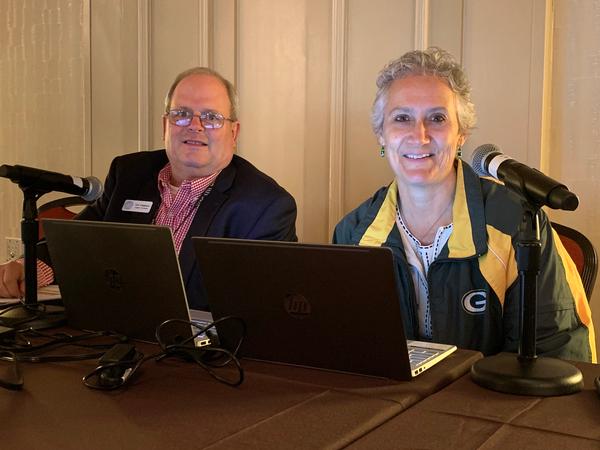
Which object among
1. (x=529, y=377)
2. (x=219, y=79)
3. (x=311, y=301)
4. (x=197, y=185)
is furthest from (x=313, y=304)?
(x=219, y=79)

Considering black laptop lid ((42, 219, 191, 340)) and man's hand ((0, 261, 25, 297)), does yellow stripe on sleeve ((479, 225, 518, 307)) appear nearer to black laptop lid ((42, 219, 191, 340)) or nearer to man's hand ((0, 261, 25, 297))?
black laptop lid ((42, 219, 191, 340))

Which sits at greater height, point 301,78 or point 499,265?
point 301,78

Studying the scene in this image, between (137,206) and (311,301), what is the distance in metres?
1.29

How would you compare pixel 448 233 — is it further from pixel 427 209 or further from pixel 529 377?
pixel 529 377

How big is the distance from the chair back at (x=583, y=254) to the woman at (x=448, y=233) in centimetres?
14

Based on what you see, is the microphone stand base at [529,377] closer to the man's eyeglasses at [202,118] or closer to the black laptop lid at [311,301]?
the black laptop lid at [311,301]

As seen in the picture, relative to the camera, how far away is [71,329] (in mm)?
1519

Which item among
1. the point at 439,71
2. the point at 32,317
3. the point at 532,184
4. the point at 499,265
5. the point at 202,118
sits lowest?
the point at 32,317

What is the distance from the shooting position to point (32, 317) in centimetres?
155

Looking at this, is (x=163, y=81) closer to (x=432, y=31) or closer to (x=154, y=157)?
(x=154, y=157)

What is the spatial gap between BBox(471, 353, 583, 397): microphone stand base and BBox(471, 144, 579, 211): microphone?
254 millimetres

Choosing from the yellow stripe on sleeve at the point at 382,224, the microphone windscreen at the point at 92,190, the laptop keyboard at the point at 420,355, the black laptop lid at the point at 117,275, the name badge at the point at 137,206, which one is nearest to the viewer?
the laptop keyboard at the point at 420,355

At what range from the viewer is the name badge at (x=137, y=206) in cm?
226

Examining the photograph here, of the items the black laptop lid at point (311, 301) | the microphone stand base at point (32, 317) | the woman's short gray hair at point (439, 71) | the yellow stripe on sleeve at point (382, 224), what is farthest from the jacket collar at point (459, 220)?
the microphone stand base at point (32, 317)
